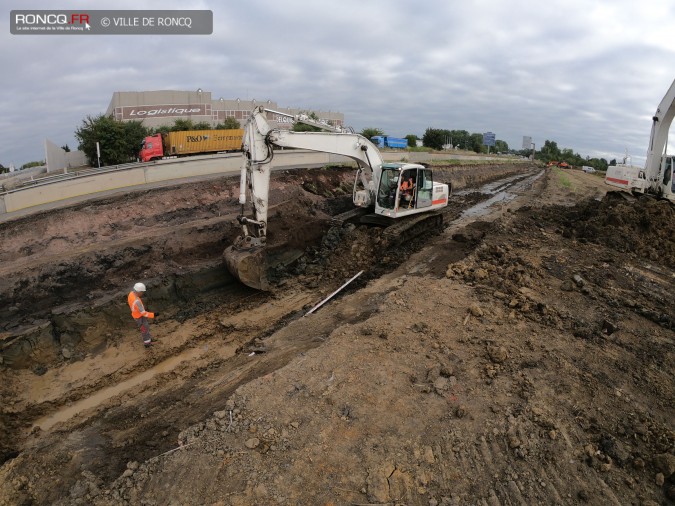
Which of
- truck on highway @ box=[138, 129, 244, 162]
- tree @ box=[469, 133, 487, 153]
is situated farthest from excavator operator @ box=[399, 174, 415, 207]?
tree @ box=[469, 133, 487, 153]

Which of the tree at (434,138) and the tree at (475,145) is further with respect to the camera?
the tree at (475,145)

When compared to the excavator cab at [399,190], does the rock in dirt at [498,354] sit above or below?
below

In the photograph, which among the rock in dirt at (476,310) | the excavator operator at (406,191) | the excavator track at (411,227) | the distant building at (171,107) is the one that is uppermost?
the distant building at (171,107)

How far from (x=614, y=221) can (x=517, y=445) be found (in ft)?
40.5

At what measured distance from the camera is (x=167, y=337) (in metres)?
9.29

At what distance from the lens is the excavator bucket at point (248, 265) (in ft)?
33.6

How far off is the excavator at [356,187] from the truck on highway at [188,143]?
18367 millimetres

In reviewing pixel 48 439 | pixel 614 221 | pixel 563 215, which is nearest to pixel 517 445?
pixel 48 439

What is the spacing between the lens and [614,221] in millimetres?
14195

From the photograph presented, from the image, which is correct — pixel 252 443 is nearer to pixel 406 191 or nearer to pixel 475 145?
pixel 406 191

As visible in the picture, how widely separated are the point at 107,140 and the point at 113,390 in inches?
1099

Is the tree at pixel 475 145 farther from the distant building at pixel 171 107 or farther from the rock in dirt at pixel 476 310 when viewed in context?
the rock in dirt at pixel 476 310

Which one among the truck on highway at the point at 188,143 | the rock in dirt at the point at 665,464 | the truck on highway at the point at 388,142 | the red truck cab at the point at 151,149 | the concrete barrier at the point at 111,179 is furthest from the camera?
the truck on highway at the point at 388,142

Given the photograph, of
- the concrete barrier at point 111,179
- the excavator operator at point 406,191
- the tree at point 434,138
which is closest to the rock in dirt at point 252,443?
the excavator operator at point 406,191
